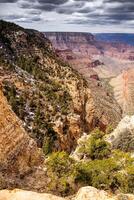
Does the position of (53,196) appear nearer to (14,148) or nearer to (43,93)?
(14,148)

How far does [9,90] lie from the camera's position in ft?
359

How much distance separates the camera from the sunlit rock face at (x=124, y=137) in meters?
62.7

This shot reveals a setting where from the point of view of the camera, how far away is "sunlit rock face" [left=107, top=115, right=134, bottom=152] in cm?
6272

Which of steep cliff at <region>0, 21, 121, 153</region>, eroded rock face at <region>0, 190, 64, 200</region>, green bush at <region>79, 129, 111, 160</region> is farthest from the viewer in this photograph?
steep cliff at <region>0, 21, 121, 153</region>

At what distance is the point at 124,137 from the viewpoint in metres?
63.7

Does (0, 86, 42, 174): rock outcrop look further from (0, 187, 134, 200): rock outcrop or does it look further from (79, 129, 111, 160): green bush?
(79, 129, 111, 160): green bush

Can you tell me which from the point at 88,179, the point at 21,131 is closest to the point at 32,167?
the point at 21,131

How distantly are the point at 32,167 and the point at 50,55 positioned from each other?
13772 centimetres

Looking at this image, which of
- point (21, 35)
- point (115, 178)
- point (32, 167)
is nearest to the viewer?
point (32, 167)

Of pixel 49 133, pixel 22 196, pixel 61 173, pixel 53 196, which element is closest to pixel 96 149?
pixel 61 173

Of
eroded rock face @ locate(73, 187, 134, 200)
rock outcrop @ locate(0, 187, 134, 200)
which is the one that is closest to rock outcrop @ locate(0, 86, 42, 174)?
rock outcrop @ locate(0, 187, 134, 200)

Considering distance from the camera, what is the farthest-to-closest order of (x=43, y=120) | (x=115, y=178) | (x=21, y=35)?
(x=21, y=35) → (x=43, y=120) → (x=115, y=178)

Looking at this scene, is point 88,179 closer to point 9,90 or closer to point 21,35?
point 9,90

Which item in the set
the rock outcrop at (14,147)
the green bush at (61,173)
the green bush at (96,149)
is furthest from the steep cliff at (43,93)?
the rock outcrop at (14,147)
